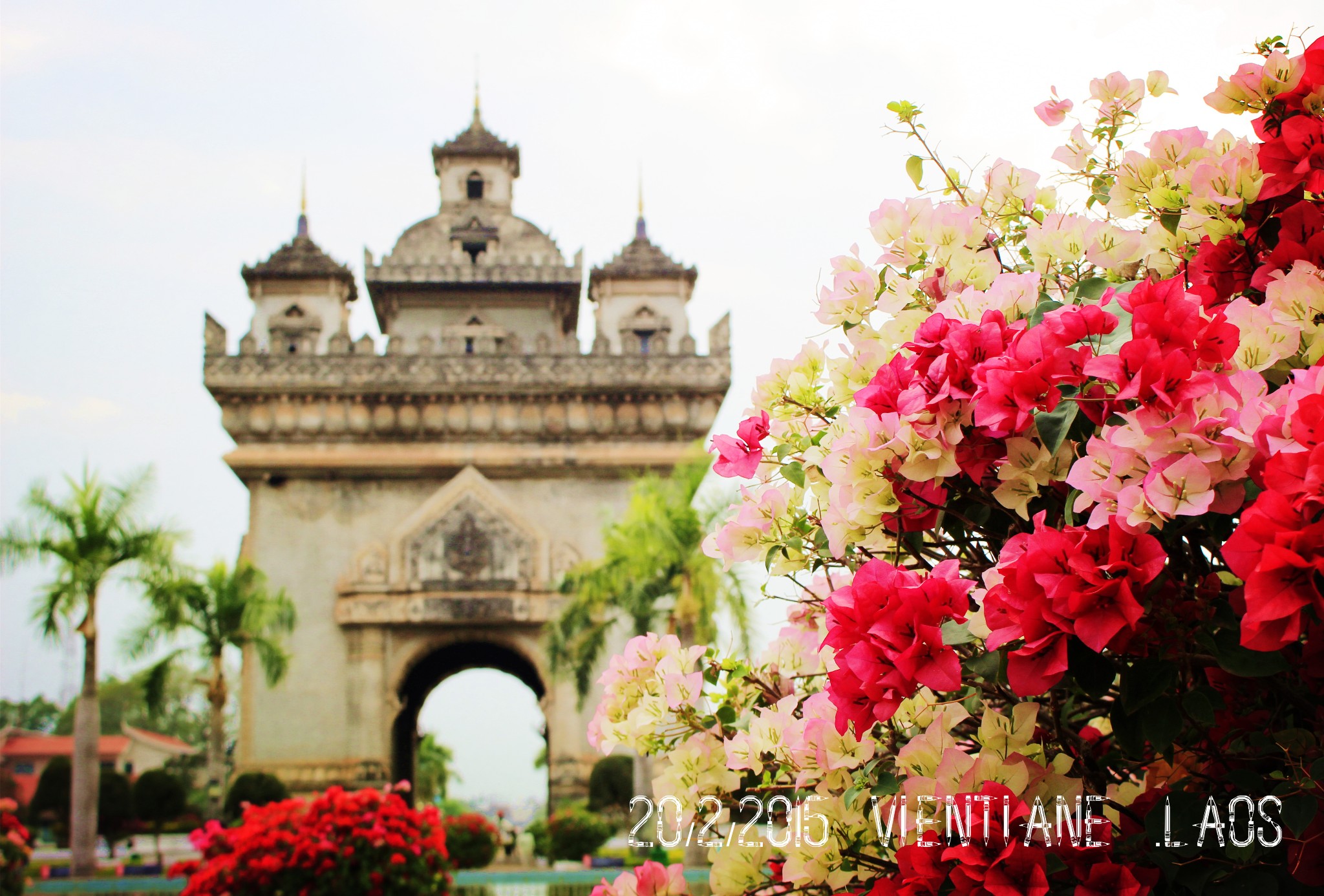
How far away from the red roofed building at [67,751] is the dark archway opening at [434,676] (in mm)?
38986

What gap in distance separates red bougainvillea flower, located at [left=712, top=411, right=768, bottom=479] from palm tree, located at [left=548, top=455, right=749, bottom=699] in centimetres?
1423

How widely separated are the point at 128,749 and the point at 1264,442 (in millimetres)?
77005

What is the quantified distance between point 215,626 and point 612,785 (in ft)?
28.3

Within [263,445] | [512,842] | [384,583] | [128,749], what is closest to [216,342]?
[263,445]

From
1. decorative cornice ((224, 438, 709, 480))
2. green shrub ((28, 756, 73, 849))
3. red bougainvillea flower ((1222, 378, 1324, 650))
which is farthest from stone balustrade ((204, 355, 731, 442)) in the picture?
red bougainvillea flower ((1222, 378, 1324, 650))

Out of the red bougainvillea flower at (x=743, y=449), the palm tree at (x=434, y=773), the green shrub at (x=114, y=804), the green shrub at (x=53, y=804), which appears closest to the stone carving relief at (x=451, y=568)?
the green shrub at (x=114, y=804)

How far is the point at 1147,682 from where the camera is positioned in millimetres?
1894

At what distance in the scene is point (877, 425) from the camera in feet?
7.07

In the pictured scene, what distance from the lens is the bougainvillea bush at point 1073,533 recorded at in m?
1.81

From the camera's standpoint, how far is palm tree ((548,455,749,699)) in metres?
18.2

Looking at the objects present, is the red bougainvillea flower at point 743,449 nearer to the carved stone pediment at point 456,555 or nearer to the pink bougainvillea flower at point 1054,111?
the pink bougainvillea flower at point 1054,111

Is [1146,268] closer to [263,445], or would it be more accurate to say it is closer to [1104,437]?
[1104,437]

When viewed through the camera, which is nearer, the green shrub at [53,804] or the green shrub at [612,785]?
the green shrub at [612,785]

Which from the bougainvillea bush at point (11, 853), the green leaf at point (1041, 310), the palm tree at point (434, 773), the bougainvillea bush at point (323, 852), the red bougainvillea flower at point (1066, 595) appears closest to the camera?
the red bougainvillea flower at point (1066, 595)
